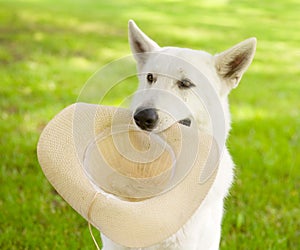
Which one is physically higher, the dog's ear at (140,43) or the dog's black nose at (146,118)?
the dog's ear at (140,43)

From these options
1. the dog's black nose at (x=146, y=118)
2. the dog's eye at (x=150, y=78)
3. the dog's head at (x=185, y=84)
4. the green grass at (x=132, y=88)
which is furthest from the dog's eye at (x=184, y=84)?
the green grass at (x=132, y=88)

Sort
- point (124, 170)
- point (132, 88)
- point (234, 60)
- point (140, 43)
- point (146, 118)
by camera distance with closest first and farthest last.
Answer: point (146, 118) → point (124, 170) → point (234, 60) → point (140, 43) → point (132, 88)

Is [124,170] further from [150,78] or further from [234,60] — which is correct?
[234,60]

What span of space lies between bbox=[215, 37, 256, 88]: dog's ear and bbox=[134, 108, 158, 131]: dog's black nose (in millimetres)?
650

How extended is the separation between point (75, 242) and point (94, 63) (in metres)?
6.18

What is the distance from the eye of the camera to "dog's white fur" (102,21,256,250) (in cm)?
323

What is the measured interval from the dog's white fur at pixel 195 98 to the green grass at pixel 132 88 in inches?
51.2

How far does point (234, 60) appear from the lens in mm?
3479

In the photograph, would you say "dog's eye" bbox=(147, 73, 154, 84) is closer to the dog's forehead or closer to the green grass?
the dog's forehead

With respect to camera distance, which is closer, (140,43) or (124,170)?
(124,170)

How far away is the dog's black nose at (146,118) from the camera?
3092mm

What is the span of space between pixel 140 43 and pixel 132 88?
176 inches

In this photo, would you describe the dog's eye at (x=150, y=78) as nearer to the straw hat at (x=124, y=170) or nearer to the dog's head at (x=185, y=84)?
the dog's head at (x=185, y=84)

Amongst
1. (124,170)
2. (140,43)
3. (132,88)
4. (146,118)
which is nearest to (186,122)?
(146,118)
